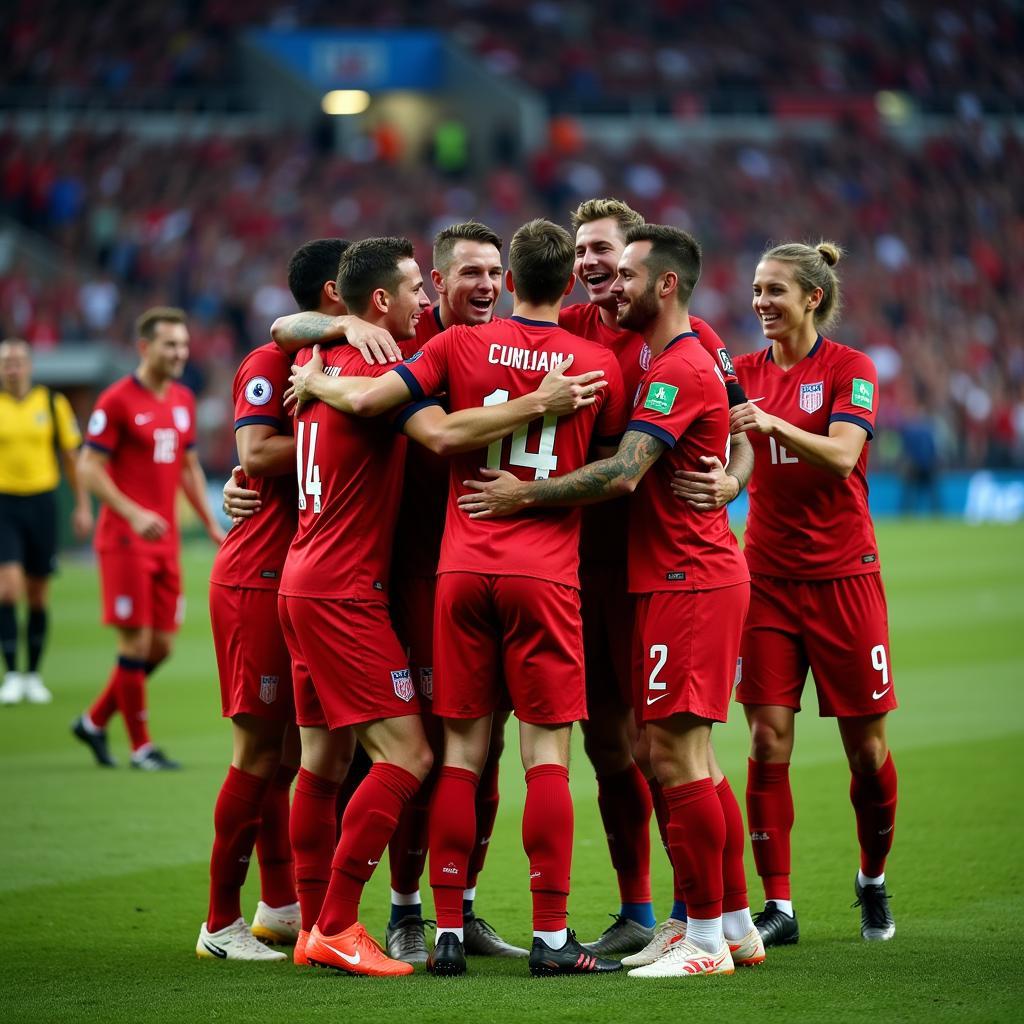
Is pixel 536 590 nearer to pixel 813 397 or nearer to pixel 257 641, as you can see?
pixel 257 641

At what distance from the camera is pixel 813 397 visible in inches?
234

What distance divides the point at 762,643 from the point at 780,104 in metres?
34.2

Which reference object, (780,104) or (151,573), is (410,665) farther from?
(780,104)

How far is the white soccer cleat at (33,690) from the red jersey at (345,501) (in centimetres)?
715

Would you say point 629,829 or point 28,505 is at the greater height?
point 28,505

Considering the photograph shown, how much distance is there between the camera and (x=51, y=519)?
39.7ft

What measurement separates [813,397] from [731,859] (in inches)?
70.2

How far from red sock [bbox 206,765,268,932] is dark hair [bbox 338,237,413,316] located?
1.75m

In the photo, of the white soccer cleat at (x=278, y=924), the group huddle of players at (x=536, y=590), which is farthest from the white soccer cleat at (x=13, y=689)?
the white soccer cleat at (x=278, y=924)

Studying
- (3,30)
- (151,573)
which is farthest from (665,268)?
(3,30)

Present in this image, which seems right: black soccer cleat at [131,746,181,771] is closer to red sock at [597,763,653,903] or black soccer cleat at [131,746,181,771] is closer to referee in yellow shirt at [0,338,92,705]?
referee in yellow shirt at [0,338,92,705]

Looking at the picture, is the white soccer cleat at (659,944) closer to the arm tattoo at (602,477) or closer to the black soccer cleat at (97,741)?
the arm tattoo at (602,477)

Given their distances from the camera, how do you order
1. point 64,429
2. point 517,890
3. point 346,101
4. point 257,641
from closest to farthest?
point 257,641 → point 517,890 → point 64,429 → point 346,101

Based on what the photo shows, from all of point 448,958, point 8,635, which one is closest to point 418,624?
point 448,958
